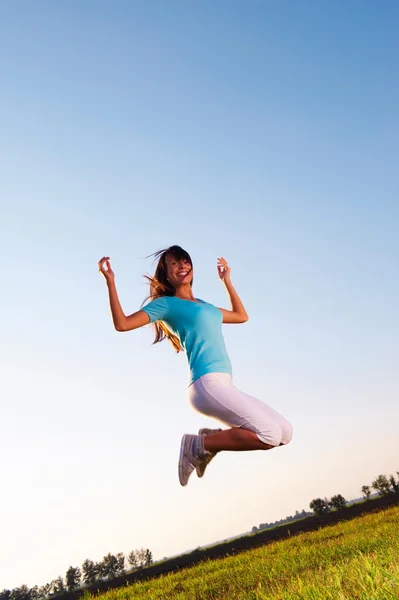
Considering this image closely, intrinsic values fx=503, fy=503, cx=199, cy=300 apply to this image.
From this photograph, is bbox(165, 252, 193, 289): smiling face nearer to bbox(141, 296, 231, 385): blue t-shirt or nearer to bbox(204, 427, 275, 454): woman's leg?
bbox(141, 296, 231, 385): blue t-shirt

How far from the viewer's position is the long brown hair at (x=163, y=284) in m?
5.11

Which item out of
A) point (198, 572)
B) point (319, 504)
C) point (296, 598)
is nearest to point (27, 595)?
point (319, 504)

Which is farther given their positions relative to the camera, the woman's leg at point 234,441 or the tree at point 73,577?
the tree at point 73,577

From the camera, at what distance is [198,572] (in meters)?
9.13

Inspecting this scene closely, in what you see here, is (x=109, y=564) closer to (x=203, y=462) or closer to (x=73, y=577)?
(x=73, y=577)

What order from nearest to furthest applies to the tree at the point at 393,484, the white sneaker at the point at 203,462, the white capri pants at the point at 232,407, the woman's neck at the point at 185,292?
the white capri pants at the point at 232,407, the white sneaker at the point at 203,462, the woman's neck at the point at 185,292, the tree at the point at 393,484

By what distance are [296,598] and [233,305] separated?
10.8ft

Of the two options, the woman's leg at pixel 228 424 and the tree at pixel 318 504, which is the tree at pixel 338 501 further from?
the woman's leg at pixel 228 424

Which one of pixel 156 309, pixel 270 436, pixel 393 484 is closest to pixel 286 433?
pixel 270 436

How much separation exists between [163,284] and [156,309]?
59cm

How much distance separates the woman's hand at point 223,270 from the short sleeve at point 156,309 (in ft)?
4.33

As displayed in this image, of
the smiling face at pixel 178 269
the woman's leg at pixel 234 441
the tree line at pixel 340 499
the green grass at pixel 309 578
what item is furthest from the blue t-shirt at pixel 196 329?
the tree line at pixel 340 499

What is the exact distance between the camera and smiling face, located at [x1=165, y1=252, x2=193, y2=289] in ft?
16.6

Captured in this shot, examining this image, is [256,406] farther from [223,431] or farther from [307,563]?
[307,563]
